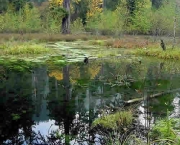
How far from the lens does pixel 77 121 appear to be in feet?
28.8

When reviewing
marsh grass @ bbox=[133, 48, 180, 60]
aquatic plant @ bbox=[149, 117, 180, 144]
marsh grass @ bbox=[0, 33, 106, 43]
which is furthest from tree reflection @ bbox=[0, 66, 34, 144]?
marsh grass @ bbox=[0, 33, 106, 43]

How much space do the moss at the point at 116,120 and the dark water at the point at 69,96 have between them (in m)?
0.35

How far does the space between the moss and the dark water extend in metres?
0.35

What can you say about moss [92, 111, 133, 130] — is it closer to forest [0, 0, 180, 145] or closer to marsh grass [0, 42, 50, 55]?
forest [0, 0, 180, 145]

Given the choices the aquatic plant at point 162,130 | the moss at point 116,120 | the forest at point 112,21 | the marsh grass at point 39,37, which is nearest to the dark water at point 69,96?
the moss at point 116,120

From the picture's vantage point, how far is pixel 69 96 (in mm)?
11312

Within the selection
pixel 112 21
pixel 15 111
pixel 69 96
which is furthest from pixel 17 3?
pixel 15 111

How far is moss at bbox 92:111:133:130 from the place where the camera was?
8156 mm

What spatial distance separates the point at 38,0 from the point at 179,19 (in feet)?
158

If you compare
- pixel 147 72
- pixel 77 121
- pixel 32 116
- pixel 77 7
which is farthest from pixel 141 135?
pixel 77 7

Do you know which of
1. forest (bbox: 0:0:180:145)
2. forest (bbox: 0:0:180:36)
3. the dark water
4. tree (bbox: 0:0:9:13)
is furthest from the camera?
tree (bbox: 0:0:9:13)

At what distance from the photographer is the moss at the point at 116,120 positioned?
321 inches

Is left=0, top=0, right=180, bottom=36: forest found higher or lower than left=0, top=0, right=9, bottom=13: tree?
lower

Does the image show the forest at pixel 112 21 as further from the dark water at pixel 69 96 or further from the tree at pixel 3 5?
the dark water at pixel 69 96
